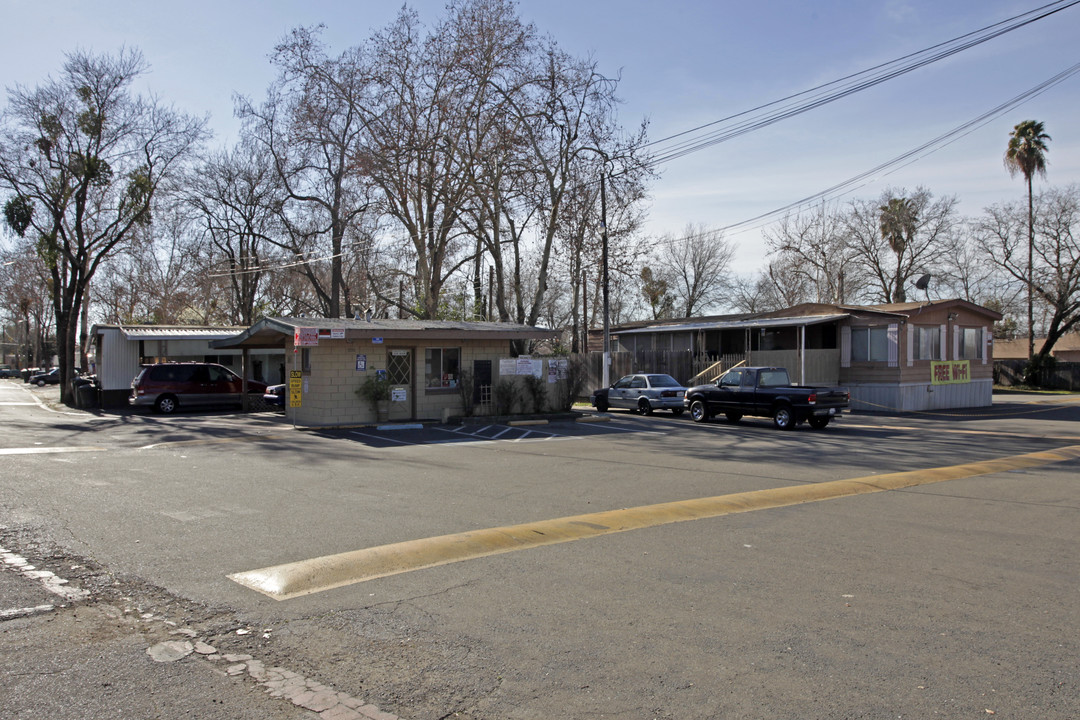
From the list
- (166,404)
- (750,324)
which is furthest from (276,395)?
(750,324)

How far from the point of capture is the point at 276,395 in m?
25.3

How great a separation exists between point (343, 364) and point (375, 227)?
16101mm

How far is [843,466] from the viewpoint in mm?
13844

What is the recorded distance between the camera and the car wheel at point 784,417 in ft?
68.8

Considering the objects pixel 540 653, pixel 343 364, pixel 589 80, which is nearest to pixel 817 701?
pixel 540 653

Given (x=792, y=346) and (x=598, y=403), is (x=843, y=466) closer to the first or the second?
(x=598, y=403)

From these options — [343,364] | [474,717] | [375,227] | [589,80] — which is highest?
[589,80]

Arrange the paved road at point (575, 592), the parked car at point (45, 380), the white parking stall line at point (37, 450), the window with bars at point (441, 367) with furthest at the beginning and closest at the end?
the parked car at point (45, 380) → the window with bars at point (441, 367) → the white parking stall line at point (37, 450) → the paved road at point (575, 592)

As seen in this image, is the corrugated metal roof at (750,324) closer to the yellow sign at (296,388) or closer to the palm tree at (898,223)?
the yellow sign at (296,388)

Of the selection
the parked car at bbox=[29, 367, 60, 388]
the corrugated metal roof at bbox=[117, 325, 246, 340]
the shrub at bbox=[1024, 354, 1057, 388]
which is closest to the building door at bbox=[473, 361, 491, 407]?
the corrugated metal roof at bbox=[117, 325, 246, 340]

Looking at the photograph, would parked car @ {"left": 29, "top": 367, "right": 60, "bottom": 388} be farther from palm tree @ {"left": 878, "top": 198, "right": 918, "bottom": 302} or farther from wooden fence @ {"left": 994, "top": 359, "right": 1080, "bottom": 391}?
wooden fence @ {"left": 994, "top": 359, "right": 1080, "bottom": 391}

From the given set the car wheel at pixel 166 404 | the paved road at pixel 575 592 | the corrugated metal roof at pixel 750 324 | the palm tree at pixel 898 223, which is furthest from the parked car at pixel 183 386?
the palm tree at pixel 898 223

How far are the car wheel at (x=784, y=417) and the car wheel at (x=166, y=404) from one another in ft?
66.5

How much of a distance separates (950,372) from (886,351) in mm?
4038
